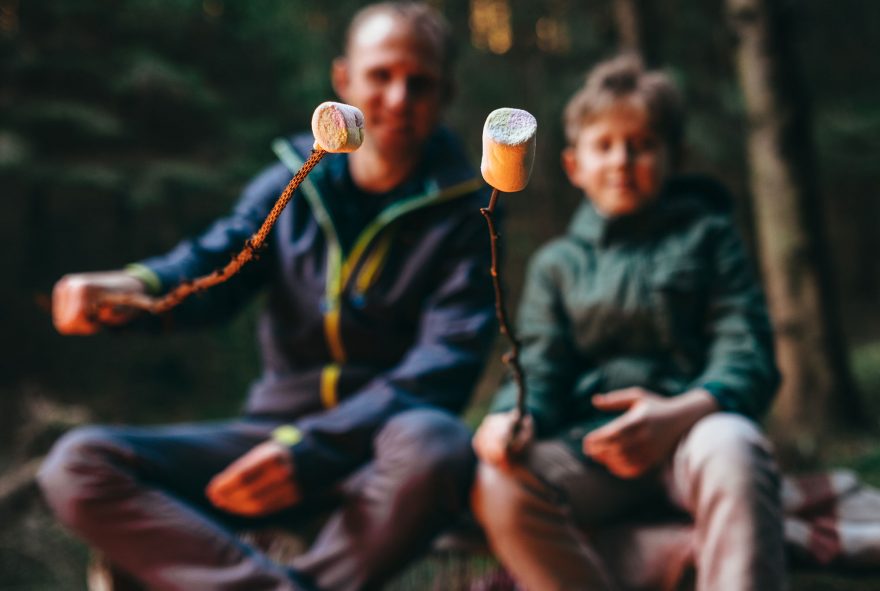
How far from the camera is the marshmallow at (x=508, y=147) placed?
64cm

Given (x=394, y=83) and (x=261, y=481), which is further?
(x=394, y=83)

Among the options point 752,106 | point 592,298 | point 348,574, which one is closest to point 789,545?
point 592,298

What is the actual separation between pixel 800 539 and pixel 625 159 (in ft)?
2.44

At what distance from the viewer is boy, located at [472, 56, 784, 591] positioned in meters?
1.17

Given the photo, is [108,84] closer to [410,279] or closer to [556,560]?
[410,279]

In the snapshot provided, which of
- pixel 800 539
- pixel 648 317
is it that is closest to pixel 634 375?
pixel 648 317

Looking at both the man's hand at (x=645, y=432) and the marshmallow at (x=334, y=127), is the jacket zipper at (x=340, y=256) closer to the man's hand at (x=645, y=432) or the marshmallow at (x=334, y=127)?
the man's hand at (x=645, y=432)

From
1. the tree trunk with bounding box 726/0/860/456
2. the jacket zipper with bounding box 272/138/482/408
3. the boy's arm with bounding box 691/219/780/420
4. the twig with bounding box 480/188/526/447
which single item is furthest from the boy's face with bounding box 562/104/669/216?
the tree trunk with bounding box 726/0/860/456

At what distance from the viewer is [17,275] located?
3.75 m

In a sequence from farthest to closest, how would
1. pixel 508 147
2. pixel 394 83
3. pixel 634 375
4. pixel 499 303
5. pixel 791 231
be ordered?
1. pixel 791 231
2. pixel 394 83
3. pixel 634 375
4. pixel 499 303
5. pixel 508 147

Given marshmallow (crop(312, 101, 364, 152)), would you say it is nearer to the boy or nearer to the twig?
the twig

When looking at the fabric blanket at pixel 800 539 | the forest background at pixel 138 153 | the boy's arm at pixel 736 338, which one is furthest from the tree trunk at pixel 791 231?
the boy's arm at pixel 736 338

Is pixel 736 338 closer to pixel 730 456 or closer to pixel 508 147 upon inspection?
pixel 730 456

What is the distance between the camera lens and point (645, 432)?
4.05 feet
